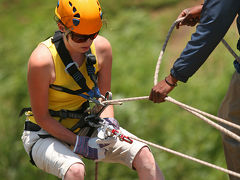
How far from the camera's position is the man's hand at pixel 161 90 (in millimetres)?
3342

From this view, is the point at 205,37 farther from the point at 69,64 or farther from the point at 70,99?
the point at 70,99

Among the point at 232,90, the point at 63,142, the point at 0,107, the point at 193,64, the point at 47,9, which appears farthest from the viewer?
the point at 47,9

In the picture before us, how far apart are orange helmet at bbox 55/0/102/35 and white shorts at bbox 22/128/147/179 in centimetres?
79

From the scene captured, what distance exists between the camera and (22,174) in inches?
293

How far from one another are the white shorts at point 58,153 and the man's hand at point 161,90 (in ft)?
1.17

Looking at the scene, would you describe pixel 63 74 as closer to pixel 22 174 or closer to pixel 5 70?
pixel 22 174

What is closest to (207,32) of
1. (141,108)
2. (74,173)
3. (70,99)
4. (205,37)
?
(205,37)

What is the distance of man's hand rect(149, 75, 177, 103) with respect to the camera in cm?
334

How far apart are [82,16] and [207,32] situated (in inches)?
31.6

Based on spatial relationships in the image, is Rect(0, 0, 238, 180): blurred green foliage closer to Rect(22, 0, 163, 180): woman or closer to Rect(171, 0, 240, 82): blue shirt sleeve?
Rect(22, 0, 163, 180): woman

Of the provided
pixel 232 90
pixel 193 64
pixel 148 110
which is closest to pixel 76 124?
pixel 193 64

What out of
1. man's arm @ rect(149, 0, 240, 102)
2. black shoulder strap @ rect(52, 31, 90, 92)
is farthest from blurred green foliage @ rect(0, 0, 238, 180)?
man's arm @ rect(149, 0, 240, 102)

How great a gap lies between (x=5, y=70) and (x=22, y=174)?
2.12 m

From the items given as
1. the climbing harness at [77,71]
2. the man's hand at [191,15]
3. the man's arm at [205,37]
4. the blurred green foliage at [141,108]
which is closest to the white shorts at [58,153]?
the climbing harness at [77,71]
